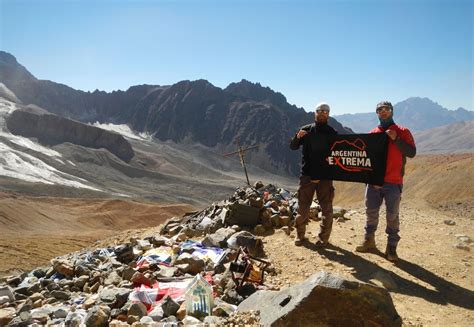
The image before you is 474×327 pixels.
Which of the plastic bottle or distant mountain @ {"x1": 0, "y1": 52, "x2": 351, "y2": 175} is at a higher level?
distant mountain @ {"x1": 0, "y1": 52, "x2": 351, "y2": 175}

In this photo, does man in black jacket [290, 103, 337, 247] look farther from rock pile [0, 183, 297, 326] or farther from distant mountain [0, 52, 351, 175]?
distant mountain [0, 52, 351, 175]

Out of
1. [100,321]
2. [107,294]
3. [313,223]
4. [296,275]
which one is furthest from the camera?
[313,223]

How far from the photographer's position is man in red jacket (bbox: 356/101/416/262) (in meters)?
6.21

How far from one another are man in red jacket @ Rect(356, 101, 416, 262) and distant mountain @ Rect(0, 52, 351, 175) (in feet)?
316

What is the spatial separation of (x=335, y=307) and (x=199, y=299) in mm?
1767

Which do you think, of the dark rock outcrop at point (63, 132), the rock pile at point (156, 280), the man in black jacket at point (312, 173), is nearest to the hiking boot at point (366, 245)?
the man in black jacket at point (312, 173)

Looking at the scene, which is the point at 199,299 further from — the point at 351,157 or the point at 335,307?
the point at 351,157

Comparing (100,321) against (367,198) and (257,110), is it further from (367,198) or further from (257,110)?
(257,110)

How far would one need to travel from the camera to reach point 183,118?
129 meters

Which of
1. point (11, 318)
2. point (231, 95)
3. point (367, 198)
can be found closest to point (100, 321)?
point (11, 318)

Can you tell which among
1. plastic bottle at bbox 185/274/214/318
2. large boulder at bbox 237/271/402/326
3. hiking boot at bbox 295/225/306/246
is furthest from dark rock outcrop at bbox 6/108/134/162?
large boulder at bbox 237/271/402/326

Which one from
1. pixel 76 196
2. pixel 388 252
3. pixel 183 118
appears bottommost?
pixel 76 196

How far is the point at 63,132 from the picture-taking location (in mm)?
82688

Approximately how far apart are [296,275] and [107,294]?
9.61ft
